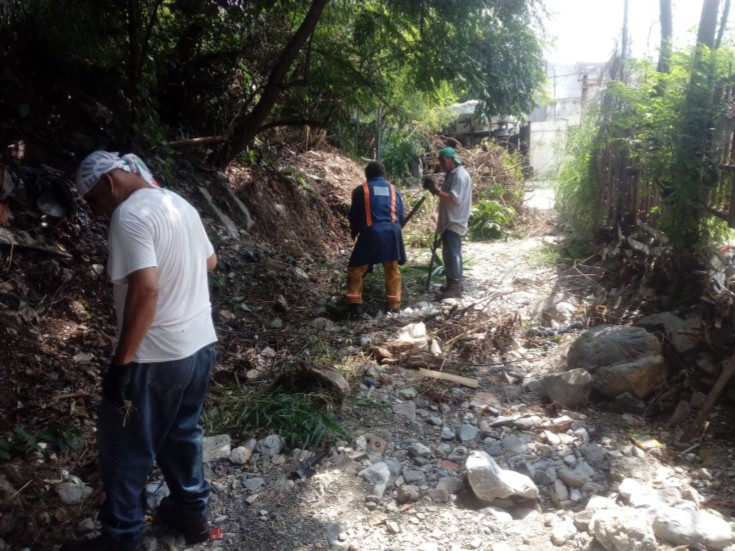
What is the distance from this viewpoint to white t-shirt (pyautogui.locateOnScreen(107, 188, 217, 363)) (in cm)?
224

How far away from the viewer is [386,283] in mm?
6211

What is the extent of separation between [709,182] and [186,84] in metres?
5.95

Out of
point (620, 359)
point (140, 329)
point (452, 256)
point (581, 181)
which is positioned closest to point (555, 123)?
point (581, 181)

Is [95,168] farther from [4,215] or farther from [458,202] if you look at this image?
[458,202]

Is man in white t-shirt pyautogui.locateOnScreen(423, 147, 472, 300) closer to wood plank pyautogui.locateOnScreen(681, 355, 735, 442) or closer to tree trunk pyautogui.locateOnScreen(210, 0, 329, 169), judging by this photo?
tree trunk pyautogui.locateOnScreen(210, 0, 329, 169)

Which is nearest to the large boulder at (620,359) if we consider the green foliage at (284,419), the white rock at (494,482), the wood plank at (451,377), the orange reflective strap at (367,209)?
the wood plank at (451,377)

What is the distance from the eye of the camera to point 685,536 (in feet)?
8.46

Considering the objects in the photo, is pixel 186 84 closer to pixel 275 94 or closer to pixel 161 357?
pixel 275 94

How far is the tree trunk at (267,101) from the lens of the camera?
594cm

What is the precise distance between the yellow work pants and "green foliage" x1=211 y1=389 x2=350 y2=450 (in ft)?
7.14

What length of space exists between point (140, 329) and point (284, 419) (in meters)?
1.58

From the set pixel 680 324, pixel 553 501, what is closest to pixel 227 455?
pixel 553 501

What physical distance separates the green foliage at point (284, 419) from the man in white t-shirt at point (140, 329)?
1067 millimetres

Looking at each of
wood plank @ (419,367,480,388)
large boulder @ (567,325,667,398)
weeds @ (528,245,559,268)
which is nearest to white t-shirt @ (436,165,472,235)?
weeds @ (528,245,559,268)
